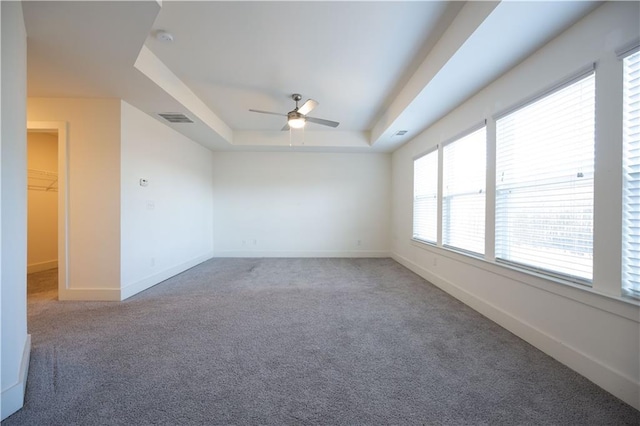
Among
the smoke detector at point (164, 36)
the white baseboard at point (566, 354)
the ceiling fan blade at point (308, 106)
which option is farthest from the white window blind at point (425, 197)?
the smoke detector at point (164, 36)

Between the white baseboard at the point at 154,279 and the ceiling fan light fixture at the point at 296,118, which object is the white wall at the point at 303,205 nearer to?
the white baseboard at the point at 154,279

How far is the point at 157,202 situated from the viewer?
13.0ft

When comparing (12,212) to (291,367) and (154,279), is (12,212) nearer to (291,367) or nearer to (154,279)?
(291,367)

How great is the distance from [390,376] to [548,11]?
2.79 meters

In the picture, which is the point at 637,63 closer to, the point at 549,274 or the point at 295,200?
the point at 549,274

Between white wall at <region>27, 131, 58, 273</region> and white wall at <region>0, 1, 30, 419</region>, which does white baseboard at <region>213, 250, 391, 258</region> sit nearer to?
white wall at <region>27, 131, 58, 273</region>

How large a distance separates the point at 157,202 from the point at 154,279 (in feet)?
3.98

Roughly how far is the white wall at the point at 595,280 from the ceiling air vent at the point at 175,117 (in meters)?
4.12

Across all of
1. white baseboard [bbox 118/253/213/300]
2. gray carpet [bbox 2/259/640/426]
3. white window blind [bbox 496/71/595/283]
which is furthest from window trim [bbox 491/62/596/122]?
white baseboard [bbox 118/253/213/300]

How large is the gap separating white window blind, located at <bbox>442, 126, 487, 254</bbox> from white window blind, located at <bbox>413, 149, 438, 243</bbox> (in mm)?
329

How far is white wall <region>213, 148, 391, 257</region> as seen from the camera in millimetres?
Answer: 6117

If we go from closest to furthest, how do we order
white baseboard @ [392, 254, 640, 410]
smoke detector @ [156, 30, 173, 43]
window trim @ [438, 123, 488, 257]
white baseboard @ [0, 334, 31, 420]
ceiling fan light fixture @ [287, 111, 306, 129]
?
white baseboard @ [0, 334, 31, 420]
white baseboard @ [392, 254, 640, 410]
smoke detector @ [156, 30, 173, 43]
window trim @ [438, 123, 488, 257]
ceiling fan light fixture @ [287, 111, 306, 129]

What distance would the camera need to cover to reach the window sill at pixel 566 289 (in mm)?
1521

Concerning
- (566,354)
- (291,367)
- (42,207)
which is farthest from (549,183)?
(42,207)
